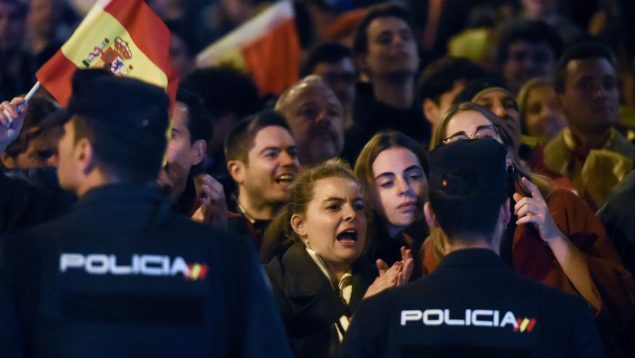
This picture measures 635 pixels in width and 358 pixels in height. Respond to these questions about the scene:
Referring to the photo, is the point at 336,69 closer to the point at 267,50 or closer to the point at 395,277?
the point at 267,50

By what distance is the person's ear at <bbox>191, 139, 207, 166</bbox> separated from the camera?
7578 millimetres

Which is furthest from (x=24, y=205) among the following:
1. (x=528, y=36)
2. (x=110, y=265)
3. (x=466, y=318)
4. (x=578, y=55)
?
(x=528, y=36)

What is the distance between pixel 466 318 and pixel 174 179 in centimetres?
260

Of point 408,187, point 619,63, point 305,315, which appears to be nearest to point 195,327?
point 305,315

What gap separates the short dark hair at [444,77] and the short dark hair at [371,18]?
3.59 ft

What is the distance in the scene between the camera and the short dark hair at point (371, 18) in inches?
426

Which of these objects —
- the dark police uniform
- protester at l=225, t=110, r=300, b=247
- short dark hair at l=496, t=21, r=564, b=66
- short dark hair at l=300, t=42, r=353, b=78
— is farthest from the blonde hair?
short dark hair at l=496, t=21, r=564, b=66

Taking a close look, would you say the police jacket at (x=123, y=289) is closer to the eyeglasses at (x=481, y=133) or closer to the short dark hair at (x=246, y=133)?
the eyeglasses at (x=481, y=133)

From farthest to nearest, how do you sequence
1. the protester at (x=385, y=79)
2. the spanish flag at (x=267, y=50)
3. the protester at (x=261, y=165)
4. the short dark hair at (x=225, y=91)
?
the spanish flag at (x=267, y=50)
the short dark hair at (x=225, y=91)
the protester at (x=385, y=79)
the protester at (x=261, y=165)

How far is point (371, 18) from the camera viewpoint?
10906 mm

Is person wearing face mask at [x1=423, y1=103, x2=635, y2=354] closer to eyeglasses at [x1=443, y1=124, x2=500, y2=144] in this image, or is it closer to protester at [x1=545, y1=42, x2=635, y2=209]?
eyeglasses at [x1=443, y1=124, x2=500, y2=144]

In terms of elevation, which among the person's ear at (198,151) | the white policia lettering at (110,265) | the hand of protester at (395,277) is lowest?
the hand of protester at (395,277)

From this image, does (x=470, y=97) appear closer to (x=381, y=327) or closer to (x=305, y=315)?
(x=305, y=315)

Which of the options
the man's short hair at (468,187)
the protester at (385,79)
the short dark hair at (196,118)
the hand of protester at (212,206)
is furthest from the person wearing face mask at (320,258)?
the protester at (385,79)
